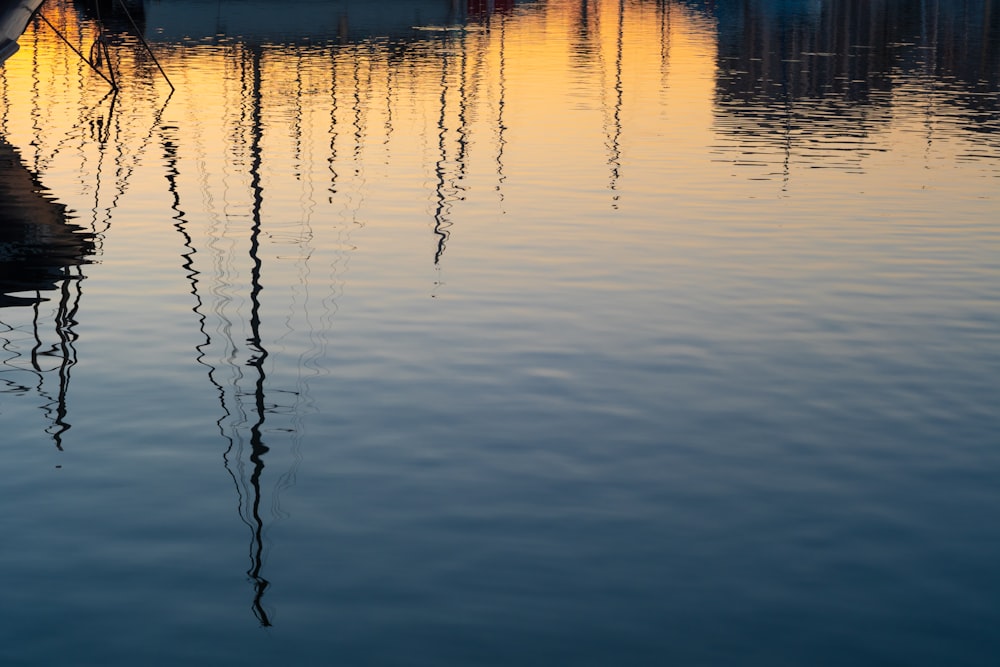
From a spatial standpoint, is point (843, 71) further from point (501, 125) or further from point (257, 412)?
point (257, 412)

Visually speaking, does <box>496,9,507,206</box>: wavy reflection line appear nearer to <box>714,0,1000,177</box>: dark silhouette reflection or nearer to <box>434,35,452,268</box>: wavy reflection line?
<box>434,35,452,268</box>: wavy reflection line

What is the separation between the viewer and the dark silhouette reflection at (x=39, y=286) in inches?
781

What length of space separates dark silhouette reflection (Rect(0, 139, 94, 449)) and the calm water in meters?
0.10

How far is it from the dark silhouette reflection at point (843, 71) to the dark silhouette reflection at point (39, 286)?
20313 mm

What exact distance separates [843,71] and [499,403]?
7097 cm

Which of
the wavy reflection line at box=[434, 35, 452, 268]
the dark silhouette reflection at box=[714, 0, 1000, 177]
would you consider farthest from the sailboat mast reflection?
the dark silhouette reflection at box=[714, 0, 1000, 177]

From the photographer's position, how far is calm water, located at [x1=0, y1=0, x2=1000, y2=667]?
12117 mm

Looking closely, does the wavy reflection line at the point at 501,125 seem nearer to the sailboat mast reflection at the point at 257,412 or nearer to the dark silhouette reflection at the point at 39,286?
the sailboat mast reflection at the point at 257,412

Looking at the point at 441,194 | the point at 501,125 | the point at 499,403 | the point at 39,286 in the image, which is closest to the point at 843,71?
the point at 501,125

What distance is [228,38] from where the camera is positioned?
337ft

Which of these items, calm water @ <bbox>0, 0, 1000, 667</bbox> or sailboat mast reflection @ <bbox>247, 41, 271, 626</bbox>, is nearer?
calm water @ <bbox>0, 0, 1000, 667</bbox>

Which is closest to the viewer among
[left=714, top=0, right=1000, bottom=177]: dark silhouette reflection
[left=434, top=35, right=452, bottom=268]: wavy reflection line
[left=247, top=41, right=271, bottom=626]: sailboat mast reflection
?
[left=247, top=41, right=271, bottom=626]: sailboat mast reflection

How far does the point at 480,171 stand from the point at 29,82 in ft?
123

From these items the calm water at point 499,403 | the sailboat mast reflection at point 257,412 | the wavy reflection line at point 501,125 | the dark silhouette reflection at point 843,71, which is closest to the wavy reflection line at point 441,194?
the calm water at point 499,403
